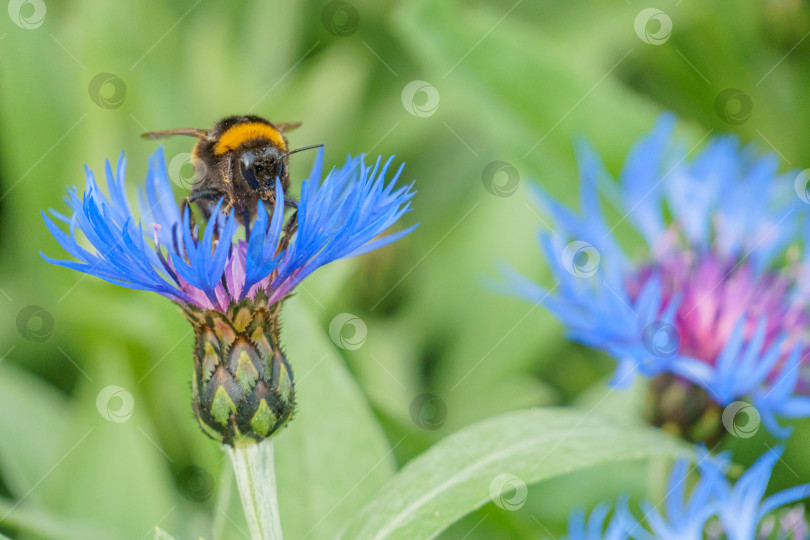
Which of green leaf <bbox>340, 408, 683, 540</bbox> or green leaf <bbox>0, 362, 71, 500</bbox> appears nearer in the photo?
green leaf <bbox>340, 408, 683, 540</bbox>

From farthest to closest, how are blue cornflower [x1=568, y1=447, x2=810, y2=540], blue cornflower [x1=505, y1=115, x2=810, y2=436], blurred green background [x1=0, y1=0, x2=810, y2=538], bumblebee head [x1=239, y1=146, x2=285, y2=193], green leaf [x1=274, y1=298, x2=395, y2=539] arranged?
blurred green background [x1=0, y1=0, x2=810, y2=538], blue cornflower [x1=505, y1=115, x2=810, y2=436], green leaf [x1=274, y1=298, x2=395, y2=539], blue cornflower [x1=568, y1=447, x2=810, y2=540], bumblebee head [x1=239, y1=146, x2=285, y2=193]

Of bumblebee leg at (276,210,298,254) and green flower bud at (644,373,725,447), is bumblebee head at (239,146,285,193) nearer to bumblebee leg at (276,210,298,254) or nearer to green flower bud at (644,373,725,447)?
bumblebee leg at (276,210,298,254)

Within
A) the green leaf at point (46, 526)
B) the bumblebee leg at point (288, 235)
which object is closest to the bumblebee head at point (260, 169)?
the bumblebee leg at point (288, 235)

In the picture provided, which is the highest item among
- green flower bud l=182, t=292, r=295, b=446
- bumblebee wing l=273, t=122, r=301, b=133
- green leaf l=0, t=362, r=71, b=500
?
bumblebee wing l=273, t=122, r=301, b=133

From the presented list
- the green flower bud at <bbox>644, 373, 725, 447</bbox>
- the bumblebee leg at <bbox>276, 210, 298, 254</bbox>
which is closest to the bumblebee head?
the bumblebee leg at <bbox>276, 210, 298, 254</bbox>

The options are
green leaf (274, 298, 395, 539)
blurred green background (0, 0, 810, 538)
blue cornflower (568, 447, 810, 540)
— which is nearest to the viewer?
blue cornflower (568, 447, 810, 540)

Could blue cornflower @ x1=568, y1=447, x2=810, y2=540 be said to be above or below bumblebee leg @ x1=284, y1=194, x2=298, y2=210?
above

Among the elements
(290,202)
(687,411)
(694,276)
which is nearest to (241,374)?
(290,202)

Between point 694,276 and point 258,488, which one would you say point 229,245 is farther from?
point 694,276

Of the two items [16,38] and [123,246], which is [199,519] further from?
[16,38]
